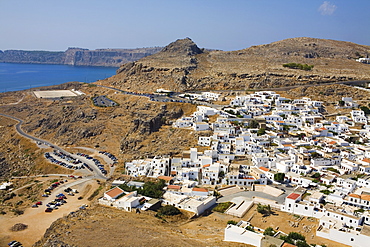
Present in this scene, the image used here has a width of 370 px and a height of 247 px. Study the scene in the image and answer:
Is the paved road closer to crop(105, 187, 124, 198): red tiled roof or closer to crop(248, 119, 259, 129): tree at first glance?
crop(105, 187, 124, 198): red tiled roof

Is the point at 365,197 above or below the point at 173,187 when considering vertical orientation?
above

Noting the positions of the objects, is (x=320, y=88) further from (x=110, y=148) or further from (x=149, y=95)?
(x=110, y=148)

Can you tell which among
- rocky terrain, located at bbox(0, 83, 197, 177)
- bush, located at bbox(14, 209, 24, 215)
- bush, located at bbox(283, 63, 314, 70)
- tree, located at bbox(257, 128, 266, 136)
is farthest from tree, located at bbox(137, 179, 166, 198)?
bush, located at bbox(283, 63, 314, 70)

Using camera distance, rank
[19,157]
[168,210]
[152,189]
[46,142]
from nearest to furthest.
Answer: [168,210] → [152,189] → [19,157] → [46,142]

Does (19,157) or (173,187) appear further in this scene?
(19,157)

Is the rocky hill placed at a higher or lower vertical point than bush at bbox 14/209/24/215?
higher

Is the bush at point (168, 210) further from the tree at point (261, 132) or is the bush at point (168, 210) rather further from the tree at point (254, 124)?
the tree at point (254, 124)

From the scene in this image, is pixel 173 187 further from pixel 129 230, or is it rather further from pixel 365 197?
pixel 365 197

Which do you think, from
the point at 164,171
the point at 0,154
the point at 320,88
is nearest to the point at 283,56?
the point at 320,88

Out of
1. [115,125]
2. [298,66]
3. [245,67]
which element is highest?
[298,66]

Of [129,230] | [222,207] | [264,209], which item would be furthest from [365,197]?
[129,230]
